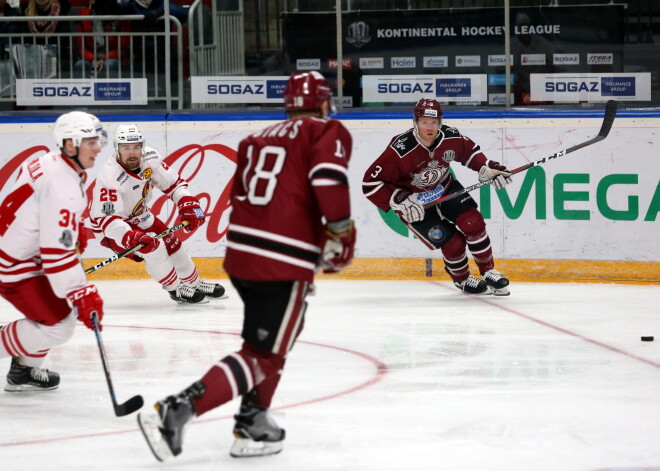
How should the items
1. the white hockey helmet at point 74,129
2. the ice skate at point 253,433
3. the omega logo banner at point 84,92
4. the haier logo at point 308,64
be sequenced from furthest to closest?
1. the omega logo banner at point 84,92
2. the haier logo at point 308,64
3. the white hockey helmet at point 74,129
4. the ice skate at point 253,433

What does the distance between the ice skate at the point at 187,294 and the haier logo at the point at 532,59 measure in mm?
2607

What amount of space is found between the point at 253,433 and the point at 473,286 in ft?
11.6

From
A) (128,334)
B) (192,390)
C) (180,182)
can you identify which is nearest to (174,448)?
(192,390)

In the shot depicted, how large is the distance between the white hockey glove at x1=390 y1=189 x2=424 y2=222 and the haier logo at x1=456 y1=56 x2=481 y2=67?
134cm

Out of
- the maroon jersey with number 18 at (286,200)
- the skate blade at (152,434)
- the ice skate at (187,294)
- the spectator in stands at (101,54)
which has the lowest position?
the ice skate at (187,294)

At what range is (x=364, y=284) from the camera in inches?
285

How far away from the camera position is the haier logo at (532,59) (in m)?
7.40

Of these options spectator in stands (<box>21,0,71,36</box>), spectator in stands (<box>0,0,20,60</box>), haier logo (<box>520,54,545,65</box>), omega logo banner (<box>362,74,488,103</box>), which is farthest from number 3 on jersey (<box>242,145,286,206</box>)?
spectator in stands (<box>0,0,20,60</box>)

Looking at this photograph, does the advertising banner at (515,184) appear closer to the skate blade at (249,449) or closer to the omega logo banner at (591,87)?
the omega logo banner at (591,87)

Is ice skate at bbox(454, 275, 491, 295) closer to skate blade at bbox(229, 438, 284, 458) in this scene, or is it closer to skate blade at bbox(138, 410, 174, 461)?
skate blade at bbox(229, 438, 284, 458)

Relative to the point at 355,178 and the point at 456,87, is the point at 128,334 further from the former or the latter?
the point at 456,87

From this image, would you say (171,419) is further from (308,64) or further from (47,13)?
(47,13)

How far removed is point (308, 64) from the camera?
7.58 meters

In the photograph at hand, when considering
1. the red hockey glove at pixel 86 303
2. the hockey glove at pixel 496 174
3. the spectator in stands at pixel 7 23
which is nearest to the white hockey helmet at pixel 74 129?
the red hockey glove at pixel 86 303
